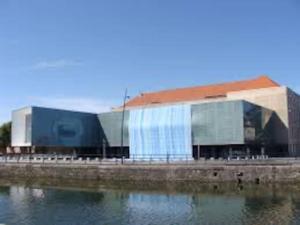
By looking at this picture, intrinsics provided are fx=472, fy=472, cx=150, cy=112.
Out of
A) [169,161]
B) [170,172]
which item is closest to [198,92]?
[169,161]

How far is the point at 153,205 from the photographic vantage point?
115ft

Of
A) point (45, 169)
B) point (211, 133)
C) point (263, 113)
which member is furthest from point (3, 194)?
point (263, 113)

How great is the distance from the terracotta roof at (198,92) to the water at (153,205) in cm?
5382

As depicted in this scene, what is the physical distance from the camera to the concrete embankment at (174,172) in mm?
45219

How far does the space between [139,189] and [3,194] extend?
1304cm

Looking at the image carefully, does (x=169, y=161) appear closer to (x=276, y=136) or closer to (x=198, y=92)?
(x=276, y=136)

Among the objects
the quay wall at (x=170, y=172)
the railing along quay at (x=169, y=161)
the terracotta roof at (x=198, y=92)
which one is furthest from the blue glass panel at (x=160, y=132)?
the quay wall at (x=170, y=172)

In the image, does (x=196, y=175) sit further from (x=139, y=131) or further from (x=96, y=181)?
(x=139, y=131)

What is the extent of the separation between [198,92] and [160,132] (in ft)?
63.6

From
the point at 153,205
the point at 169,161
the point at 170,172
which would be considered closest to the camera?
the point at 153,205

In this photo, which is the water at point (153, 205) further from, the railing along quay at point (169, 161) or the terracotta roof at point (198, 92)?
the terracotta roof at point (198, 92)

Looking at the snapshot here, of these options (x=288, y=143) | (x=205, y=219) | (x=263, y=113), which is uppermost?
(x=263, y=113)

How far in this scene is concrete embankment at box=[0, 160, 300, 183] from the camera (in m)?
45.2

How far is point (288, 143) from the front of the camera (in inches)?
3442
